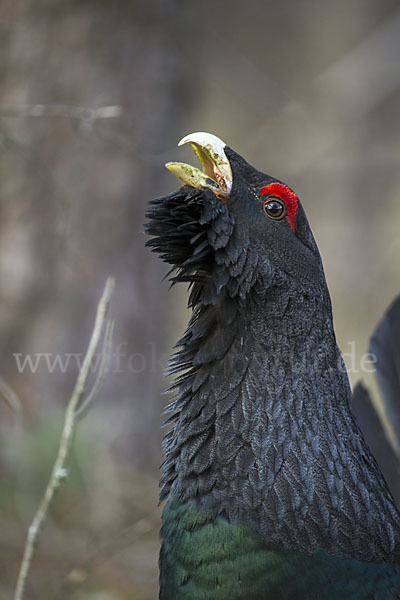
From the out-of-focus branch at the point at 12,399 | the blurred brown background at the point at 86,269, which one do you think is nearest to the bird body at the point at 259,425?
the out-of-focus branch at the point at 12,399

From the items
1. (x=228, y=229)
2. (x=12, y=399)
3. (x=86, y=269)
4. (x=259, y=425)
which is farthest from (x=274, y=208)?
(x=86, y=269)

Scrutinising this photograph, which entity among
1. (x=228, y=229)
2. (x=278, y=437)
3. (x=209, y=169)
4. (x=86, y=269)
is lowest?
(x=278, y=437)

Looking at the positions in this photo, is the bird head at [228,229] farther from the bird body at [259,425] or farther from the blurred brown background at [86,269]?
the blurred brown background at [86,269]

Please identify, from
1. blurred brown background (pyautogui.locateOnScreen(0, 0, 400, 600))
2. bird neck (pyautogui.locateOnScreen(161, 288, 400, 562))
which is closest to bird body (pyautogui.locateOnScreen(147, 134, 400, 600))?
bird neck (pyautogui.locateOnScreen(161, 288, 400, 562))

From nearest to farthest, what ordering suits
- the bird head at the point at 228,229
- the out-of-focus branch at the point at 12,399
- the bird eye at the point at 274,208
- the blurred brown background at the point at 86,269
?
1. the bird head at the point at 228,229
2. the bird eye at the point at 274,208
3. the out-of-focus branch at the point at 12,399
4. the blurred brown background at the point at 86,269

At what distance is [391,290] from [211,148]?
24.2 feet

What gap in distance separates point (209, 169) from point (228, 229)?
25 cm

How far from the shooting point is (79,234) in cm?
506

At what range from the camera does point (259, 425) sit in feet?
7.34

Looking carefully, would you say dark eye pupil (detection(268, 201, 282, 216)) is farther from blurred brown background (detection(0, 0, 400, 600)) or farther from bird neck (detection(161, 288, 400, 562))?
blurred brown background (detection(0, 0, 400, 600))

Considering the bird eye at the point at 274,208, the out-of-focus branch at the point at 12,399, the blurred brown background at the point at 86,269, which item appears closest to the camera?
the bird eye at the point at 274,208

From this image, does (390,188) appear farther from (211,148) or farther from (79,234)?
(211,148)

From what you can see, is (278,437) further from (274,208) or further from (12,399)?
(12,399)

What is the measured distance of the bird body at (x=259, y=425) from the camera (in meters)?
2.14
